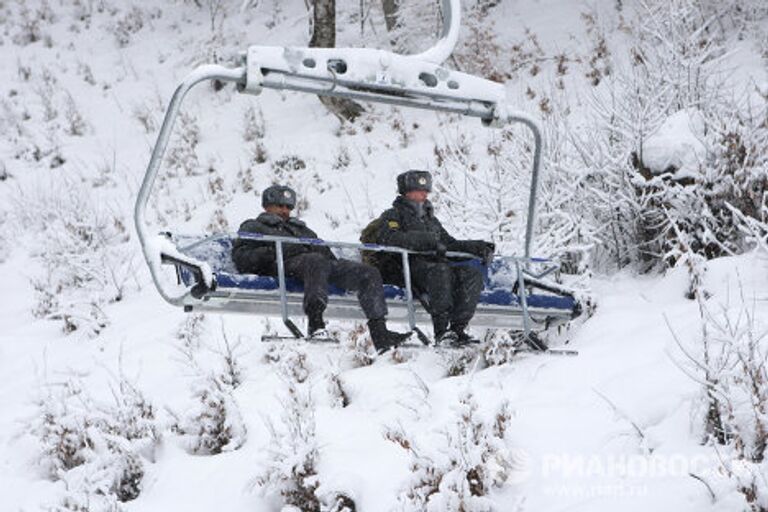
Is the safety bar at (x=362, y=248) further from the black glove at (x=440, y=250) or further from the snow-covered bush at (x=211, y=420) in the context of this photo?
the snow-covered bush at (x=211, y=420)

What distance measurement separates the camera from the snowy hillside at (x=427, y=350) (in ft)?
14.3

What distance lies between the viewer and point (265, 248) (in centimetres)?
539

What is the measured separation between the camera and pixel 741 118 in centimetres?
661

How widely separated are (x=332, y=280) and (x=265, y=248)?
1.58 feet

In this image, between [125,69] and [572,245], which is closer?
[572,245]

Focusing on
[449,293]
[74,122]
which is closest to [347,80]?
[449,293]

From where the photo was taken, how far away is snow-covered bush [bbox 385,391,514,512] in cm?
413

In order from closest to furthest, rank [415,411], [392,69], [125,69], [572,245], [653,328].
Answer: [392,69] → [415,411] → [653,328] → [572,245] → [125,69]

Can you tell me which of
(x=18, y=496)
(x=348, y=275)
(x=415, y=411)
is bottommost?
(x=18, y=496)

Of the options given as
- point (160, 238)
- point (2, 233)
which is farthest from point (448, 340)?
point (2, 233)

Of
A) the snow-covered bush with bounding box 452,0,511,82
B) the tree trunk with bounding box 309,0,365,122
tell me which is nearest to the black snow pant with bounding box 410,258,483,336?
the tree trunk with bounding box 309,0,365,122

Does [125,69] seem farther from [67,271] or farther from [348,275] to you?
[348,275]

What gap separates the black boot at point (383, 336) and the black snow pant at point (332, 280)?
0.04m

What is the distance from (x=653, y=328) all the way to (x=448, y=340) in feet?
4.47
